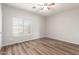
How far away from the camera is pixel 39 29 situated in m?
2.00

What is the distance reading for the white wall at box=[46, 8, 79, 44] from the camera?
6.05ft

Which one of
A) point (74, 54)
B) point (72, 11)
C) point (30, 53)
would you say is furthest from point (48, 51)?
point (72, 11)

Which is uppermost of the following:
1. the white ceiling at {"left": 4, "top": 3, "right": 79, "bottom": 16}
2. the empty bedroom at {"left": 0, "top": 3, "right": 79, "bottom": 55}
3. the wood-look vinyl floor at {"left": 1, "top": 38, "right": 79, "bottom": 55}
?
the white ceiling at {"left": 4, "top": 3, "right": 79, "bottom": 16}

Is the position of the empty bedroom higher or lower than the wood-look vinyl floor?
higher

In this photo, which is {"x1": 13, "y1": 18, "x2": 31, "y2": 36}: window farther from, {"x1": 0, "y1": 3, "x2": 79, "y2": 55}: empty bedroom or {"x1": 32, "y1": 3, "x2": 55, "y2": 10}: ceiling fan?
{"x1": 32, "y1": 3, "x2": 55, "y2": 10}: ceiling fan

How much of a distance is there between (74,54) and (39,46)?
812 millimetres

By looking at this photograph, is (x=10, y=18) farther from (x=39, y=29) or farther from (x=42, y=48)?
(x=42, y=48)

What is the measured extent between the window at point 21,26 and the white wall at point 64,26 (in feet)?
1.61

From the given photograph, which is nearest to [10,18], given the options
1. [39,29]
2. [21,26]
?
[21,26]

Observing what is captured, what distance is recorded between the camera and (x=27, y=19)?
1.89m

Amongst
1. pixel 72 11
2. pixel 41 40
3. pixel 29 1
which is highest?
pixel 29 1

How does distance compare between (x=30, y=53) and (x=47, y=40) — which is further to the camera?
(x=47, y=40)

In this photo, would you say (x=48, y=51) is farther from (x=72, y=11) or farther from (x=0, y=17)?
(x=0, y=17)

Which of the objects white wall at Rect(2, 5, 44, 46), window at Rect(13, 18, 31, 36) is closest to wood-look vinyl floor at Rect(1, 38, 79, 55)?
white wall at Rect(2, 5, 44, 46)
